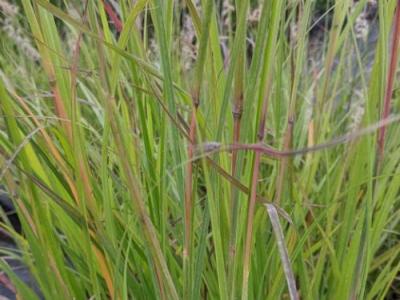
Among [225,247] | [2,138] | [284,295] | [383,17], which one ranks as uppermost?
[383,17]

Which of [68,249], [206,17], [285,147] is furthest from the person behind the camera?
[68,249]

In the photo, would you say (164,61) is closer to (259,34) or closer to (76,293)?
(259,34)

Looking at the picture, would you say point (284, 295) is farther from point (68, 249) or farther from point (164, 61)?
point (164, 61)

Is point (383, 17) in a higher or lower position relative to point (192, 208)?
higher

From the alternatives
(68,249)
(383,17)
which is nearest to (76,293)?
(68,249)

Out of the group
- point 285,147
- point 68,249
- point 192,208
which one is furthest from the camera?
point 68,249

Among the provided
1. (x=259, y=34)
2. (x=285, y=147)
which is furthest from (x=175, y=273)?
(x=259, y=34)

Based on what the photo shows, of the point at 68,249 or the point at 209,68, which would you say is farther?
the point at 68,249

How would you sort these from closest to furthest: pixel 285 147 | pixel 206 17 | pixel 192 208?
pixel 206 17 < pixel 192 208 < pixel 285 147

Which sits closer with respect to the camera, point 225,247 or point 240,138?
point 240,138
